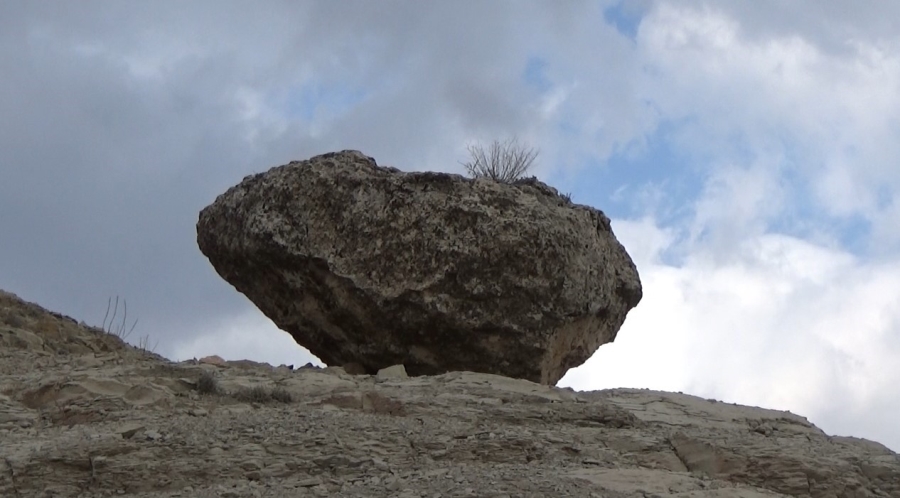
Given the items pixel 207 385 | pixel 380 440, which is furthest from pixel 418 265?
pixel 380 440

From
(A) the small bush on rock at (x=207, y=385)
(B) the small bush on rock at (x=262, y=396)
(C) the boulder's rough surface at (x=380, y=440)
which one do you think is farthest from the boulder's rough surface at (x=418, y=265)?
(A) the small bush on rock at (x=207, y=385)


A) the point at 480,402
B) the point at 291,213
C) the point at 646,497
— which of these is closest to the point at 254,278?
the point at 291,213

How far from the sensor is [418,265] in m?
8.51

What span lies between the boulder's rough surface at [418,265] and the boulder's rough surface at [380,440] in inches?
22.6

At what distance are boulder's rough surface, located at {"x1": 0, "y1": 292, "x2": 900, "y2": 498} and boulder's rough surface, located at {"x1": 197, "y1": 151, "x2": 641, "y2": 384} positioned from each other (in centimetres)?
57

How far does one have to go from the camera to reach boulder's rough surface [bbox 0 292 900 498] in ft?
19.0

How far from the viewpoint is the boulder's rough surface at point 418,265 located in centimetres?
845

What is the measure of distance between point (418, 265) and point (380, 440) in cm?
234

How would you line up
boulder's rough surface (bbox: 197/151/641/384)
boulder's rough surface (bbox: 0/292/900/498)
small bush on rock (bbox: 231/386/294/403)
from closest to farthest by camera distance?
boulder's rough surface (bbox: 0/292/900/498)
small bush on rock (bbox: 231/386/294/403)
boulder's rough surface (bbox: 197/151/641/384)

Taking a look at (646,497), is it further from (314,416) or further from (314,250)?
(314,250)

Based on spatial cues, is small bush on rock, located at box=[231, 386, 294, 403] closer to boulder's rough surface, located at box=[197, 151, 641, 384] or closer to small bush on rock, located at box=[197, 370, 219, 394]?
small bush on rock, located at box=[197, 370, 219, 394]

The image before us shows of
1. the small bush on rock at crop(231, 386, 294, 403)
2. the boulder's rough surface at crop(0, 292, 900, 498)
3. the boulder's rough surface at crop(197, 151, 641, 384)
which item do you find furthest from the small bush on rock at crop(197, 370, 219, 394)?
the boulder's rough surface at crop(197, 151, 641, 384)

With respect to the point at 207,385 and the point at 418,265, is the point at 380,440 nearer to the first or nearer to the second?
the point at 207,385

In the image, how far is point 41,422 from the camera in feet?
21.8
